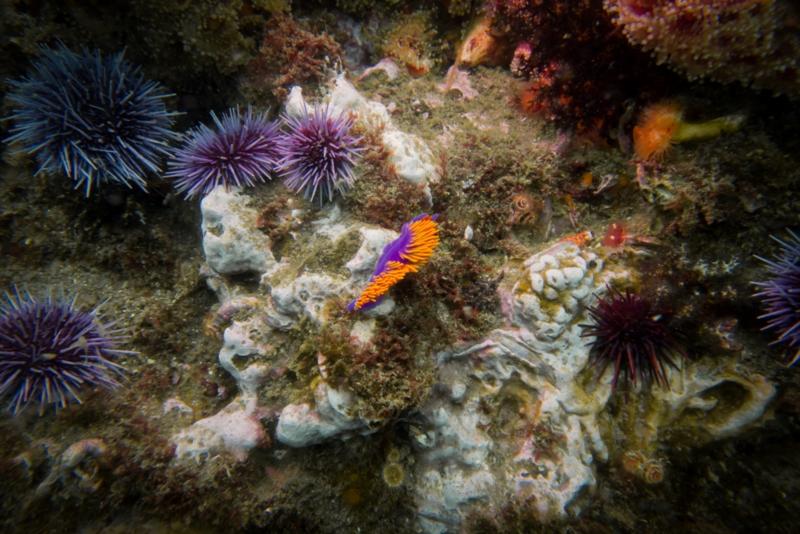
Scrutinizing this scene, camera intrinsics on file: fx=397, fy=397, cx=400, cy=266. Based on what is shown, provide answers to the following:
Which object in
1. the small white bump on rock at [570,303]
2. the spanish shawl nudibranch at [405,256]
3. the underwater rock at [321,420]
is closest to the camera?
the spanish shawl nudibranch at [405,256]

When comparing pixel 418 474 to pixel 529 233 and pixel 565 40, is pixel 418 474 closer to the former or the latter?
pixel 529 233

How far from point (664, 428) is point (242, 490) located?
415 cm

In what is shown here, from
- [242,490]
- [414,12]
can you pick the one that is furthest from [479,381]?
[414,12]

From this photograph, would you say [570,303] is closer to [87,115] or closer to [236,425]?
[236,425]

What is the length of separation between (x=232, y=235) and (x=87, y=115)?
180cm

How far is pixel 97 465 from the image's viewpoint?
3.64 meters

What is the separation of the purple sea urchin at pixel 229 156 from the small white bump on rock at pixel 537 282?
2.80 metres

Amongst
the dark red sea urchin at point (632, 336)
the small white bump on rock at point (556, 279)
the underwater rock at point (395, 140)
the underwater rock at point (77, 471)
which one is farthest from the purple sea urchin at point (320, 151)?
the underwater rock at point (77, 471)

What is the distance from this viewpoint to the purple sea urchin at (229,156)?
3.99 metres

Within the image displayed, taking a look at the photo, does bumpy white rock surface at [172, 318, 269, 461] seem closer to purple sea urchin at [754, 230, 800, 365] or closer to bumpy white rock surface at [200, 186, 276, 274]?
bumpy white rock surface at [200, 186, 276, 274]

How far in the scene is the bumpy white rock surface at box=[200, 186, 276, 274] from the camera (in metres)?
3.97

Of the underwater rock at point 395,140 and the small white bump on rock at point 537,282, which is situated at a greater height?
the underwater rock at point 395,140

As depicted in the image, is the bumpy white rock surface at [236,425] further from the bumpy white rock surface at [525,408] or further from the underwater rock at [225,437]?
the bumpy white rock surface at [525,408]

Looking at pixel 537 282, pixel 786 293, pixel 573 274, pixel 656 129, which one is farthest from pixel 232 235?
pixel 786 293
